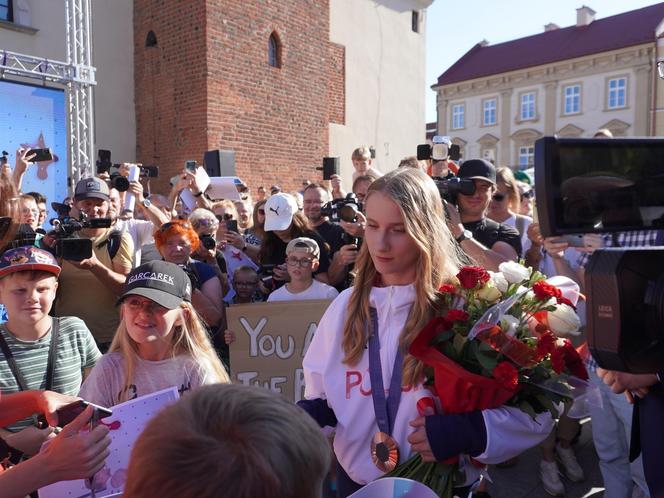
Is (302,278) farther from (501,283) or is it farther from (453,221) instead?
(501,283)

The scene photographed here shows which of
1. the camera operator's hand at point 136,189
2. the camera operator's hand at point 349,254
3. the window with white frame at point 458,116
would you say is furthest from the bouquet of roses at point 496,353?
the window with white frame at point 458,116

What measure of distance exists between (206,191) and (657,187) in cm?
504

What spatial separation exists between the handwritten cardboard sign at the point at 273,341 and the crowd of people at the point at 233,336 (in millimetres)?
121

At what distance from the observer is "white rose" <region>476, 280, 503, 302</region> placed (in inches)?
65.6

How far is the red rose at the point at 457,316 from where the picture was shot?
163 centimetres

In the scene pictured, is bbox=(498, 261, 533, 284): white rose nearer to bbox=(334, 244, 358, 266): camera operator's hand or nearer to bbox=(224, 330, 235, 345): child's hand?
bbox=(334, 244, 358, 266): camera operator's hand

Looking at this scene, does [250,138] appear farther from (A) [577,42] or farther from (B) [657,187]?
(A) [577,42]

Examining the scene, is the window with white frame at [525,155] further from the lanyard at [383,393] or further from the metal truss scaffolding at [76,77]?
the lanyard at [383,393]

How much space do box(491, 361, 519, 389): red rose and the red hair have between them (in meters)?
2.67

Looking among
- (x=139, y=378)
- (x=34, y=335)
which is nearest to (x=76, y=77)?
(x=34, y=335)

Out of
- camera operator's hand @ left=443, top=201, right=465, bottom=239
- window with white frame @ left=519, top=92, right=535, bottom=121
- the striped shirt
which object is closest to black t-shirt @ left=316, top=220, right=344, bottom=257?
camera operator's hand @ left=443, top=201, right=465, bottom=239

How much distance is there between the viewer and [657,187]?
125cm

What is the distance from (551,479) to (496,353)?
2402 mm

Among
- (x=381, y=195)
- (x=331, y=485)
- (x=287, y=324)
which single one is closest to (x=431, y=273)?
(x=381, y=195)
